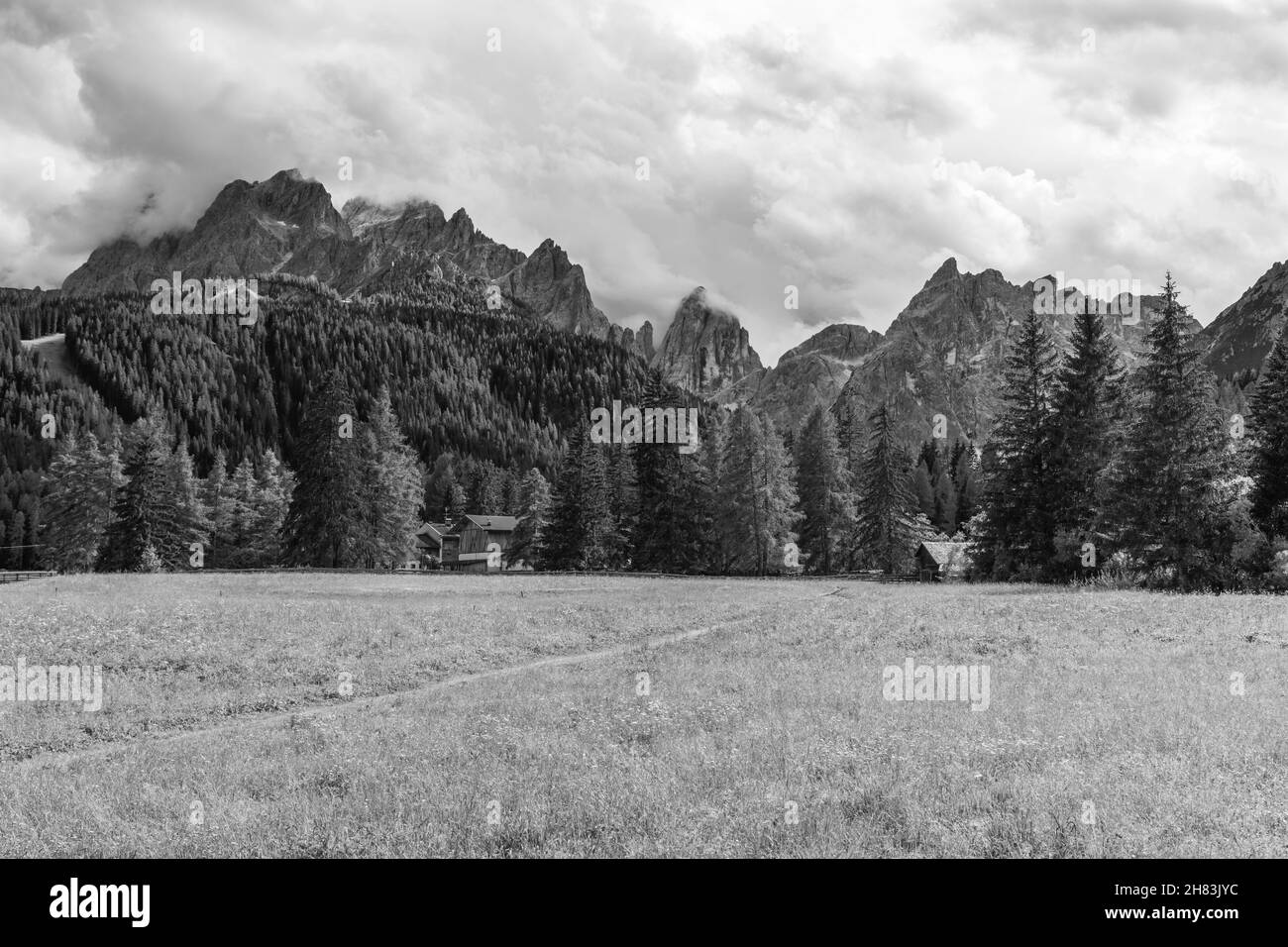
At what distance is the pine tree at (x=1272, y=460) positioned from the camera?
4378 centimetres

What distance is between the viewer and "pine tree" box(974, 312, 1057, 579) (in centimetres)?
5059

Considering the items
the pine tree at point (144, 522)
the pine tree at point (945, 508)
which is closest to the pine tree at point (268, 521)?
the pine tree at point (144, 522)

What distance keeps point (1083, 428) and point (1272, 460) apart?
9.25 metres

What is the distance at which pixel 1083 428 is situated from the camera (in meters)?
50.0

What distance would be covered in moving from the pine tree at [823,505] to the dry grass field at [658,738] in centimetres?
4681

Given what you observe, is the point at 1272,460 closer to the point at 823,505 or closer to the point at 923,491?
the point at 823,505

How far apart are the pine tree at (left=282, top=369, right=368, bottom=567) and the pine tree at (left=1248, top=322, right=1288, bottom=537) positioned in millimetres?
62900

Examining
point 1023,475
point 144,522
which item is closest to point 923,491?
point 1023,475

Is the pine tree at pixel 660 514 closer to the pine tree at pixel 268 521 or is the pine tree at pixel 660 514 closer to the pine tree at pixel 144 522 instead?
the pine tree at pixel 268 521

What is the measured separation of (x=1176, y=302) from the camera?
46031 mm

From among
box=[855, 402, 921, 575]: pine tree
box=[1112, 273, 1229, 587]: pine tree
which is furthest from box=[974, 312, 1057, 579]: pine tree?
box=[855, 402, 921, 575]: pine tree
